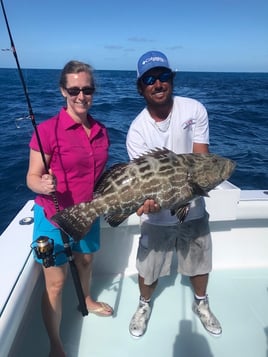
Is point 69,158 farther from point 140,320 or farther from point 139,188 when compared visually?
point 140,320

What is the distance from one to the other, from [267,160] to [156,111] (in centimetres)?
742

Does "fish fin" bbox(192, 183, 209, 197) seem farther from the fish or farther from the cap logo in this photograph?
the cap logo

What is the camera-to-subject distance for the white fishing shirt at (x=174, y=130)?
9.44 feet

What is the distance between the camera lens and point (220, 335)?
3.32 meters

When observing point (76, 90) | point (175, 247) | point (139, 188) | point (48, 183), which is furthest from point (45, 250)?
point (175, 247)

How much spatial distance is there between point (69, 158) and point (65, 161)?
4cm

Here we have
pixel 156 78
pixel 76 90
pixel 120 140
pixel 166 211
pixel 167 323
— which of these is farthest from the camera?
pixel 120 140

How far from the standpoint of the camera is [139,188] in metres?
2.59

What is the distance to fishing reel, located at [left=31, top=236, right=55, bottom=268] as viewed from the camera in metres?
2.49

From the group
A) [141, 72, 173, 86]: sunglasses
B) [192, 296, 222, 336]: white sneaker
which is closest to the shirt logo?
[141, 72, 173, 86]: sunglasses

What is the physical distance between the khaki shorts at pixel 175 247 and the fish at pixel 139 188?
1.61 ft

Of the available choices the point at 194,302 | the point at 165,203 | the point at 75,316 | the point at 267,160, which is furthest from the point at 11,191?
the point at 267,160

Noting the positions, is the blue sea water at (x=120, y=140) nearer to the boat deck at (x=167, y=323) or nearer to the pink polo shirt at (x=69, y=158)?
the pink polo shirt at (x=69, y=158)

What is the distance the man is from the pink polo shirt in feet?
1.23
